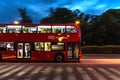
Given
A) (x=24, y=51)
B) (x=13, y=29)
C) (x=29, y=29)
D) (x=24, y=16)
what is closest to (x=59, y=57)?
(x=24, y=51)

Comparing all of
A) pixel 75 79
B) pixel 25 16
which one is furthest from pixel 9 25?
pixel 25 16

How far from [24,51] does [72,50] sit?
16.0ft

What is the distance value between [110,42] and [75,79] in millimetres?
49054

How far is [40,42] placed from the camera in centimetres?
3962

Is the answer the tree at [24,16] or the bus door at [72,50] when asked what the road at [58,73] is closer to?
the bus door at [72,50]

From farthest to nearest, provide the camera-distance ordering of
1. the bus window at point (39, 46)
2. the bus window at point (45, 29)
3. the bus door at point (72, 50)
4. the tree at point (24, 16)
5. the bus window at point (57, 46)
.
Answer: the tree at point (24, 16)
the bus window at point (39, 46)
the bus window at point (57, 46)
the bus door at point (72, 50)
the bus window at point (45, 29)

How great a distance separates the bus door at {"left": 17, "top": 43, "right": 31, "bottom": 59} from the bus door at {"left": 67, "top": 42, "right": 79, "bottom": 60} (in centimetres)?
407

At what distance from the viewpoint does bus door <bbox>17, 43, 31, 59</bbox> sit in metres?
39.8

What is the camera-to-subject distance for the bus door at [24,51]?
3981cm

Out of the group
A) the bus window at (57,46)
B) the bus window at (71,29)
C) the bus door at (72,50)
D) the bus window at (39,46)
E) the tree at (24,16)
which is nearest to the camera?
the bus window at (71,29)

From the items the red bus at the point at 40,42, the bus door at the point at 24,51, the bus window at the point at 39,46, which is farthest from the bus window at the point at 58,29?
the bus door at the point at 24,51

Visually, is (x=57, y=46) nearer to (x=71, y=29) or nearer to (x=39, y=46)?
(x=39, y=46)

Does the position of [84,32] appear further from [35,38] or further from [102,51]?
[35,38]

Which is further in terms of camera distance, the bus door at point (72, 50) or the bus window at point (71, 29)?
the bus door at point (72, 50)
